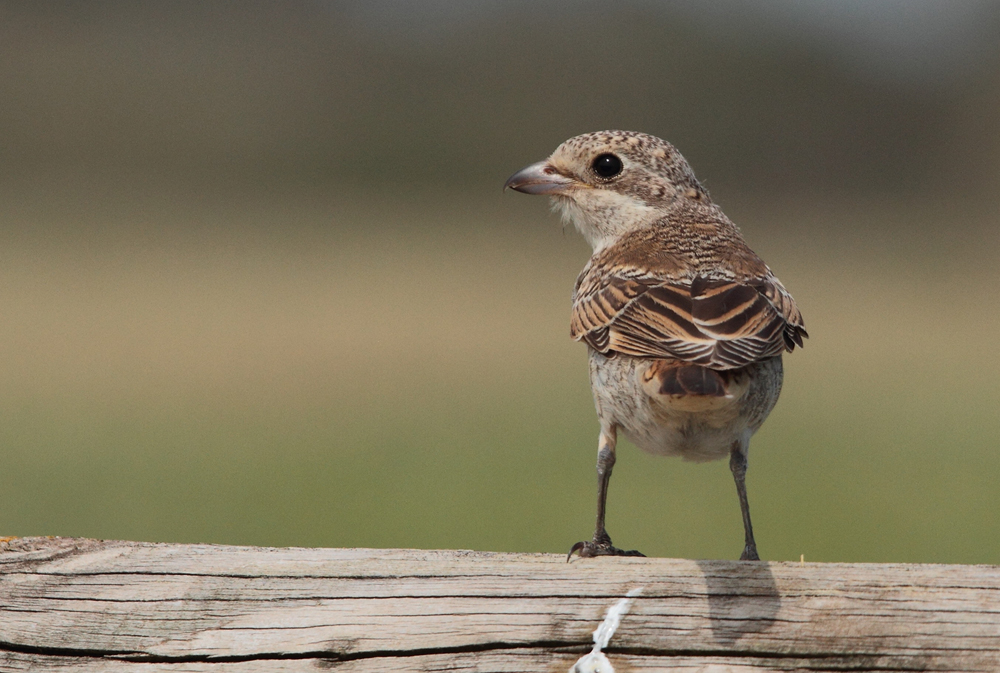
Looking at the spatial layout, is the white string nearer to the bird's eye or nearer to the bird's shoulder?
the bird's shoulder

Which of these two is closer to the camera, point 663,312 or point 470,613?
point 470,613

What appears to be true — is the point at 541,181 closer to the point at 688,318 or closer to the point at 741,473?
the point at 688,318

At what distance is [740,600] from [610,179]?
10.1 feet

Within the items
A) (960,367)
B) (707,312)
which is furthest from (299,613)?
(960,367)

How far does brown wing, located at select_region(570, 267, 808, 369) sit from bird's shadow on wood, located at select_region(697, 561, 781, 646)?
102 centimetres

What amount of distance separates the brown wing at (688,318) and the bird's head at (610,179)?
66 centimetres

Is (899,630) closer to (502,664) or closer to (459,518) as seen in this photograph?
(502,664)

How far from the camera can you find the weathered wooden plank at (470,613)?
9.21 feet

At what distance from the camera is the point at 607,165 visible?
5.69m

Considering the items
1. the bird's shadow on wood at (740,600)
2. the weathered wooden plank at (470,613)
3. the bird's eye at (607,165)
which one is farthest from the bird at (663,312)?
the weathered wooden plank at (470,613)

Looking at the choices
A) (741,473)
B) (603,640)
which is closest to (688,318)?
(741,473)

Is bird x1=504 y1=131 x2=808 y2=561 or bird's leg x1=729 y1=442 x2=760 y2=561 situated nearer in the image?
bird x1=504 y1=131 x2=808 y2=561

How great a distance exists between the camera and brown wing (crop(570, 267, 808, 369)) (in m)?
4.08

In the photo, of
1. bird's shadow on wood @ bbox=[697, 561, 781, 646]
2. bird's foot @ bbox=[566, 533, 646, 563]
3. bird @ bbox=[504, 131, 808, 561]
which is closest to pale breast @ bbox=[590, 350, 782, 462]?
bird @ bbox=[504, 131, 808, 561]
